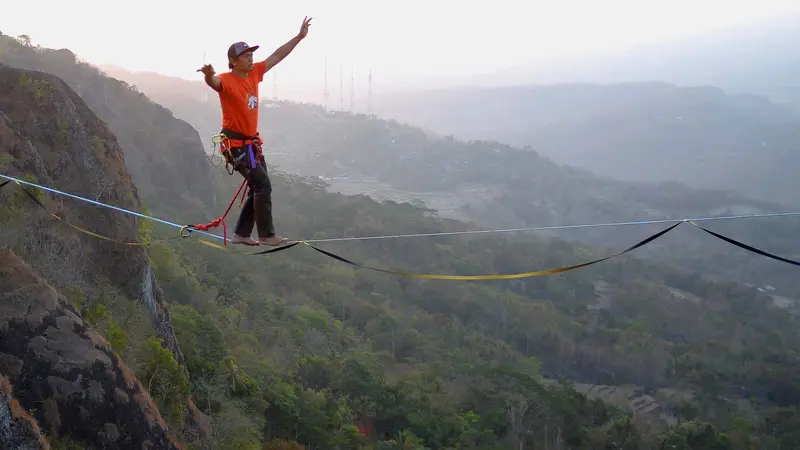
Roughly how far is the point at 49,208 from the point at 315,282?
1152 inches

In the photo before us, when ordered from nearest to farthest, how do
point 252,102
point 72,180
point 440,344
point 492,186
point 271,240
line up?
point 252,102 < point 271,240 < point 72,180 < point 440,344 < point 492,186

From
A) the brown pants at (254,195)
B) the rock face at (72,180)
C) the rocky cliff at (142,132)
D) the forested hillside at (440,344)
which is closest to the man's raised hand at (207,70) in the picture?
the brown pants at (254,195)

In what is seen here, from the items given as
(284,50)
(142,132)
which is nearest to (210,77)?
(284,50)

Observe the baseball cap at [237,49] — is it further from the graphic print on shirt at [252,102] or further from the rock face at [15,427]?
the rock face at [15,427]

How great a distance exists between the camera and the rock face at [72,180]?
33.9 ft

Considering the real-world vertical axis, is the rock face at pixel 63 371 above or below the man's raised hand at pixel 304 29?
below

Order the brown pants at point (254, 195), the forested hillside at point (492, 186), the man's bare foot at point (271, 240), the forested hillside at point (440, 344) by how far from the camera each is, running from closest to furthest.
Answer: the brown pants at point (254, 195) < the man's bare foot at point (271, 240) < the forested hillside at point (440, 344) < the forested hillside at point (492, 186)

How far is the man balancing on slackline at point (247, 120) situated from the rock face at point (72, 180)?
4.90 meters

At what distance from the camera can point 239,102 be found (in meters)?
6.05

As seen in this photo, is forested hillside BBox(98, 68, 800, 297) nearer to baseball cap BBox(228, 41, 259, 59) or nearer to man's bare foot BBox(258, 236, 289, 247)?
man's bare foot BBox(258, 236, 289, 247)

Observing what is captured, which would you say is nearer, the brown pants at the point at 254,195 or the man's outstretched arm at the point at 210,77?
the man's outstretched arm at the point at 210,77

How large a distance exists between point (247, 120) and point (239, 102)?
201mm

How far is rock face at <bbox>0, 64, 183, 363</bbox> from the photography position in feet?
33.9

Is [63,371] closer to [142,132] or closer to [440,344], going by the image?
[440,344]
